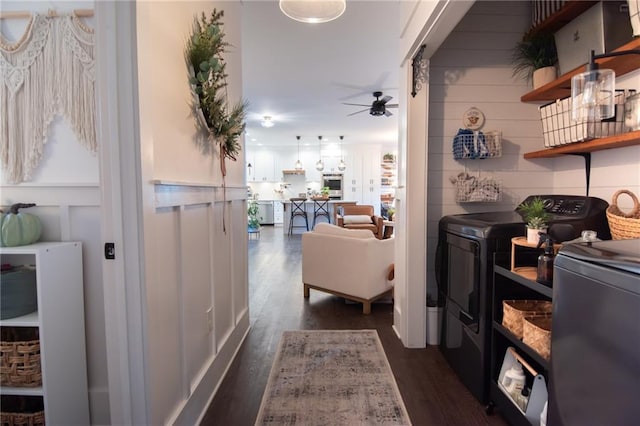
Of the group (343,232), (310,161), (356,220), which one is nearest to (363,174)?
(310,161)

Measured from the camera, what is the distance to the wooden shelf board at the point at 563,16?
1.65 m

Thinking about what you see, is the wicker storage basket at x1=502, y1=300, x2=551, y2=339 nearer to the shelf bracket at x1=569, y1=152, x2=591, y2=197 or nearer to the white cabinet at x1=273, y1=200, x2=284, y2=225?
the shelf bracket at x1=569, y1=152, x2=591, y2=197

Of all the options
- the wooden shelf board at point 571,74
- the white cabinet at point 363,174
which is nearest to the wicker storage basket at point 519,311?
the wooden shelf board at point 571,74

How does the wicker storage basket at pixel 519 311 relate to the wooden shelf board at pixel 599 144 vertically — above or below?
below

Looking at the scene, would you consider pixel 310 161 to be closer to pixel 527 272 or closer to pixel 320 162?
pixel 320 162

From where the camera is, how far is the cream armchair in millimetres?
2871

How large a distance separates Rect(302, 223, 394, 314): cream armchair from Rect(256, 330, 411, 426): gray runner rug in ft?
1.90

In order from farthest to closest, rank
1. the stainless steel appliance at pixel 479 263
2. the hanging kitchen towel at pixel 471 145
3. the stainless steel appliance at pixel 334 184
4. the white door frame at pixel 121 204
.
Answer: the stainless steel appliance at pixel 334 184, the hanging kitchen towel at pixel 471 145, the stainless steel appliance at pixel 479 263, the white door frame at pixel 121 204

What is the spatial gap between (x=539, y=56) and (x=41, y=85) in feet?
9.33

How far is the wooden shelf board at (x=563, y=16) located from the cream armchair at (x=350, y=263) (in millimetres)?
1942

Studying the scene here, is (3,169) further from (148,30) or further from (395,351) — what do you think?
(395,351)

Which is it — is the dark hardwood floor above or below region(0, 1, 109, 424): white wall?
below

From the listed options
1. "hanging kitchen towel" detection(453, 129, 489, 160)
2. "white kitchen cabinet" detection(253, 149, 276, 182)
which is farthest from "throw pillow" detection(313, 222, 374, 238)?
"white kitchen cabinet" detection(253, 149, 276, 182)

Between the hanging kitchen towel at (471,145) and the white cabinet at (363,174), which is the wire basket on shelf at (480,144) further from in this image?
the white cabinet at (363,174)
